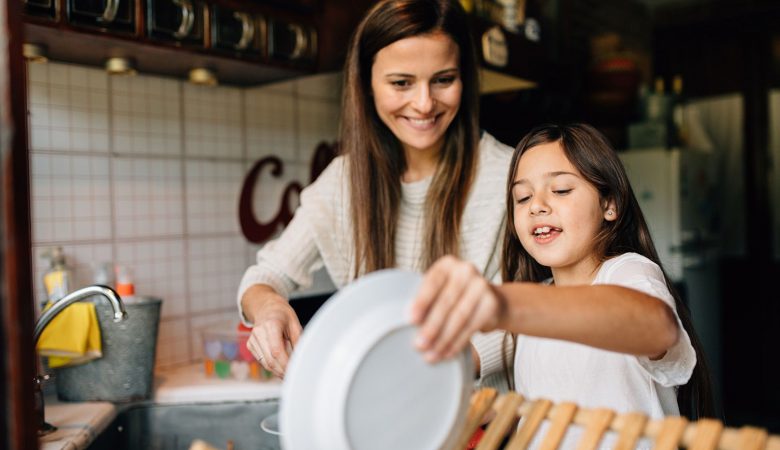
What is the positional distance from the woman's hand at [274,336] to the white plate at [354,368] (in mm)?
416

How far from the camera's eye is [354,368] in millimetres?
489

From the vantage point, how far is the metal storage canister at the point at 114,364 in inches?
52.9

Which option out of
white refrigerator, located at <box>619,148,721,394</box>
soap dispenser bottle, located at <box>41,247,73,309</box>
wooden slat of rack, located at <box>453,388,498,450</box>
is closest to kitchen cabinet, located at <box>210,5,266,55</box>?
soap dispenser bottle, located at <box>41,247,73,309</box>

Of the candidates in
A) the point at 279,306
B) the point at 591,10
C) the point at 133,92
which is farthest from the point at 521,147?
the point at 591,10

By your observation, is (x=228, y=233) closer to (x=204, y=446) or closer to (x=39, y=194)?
(x=39, y=194)

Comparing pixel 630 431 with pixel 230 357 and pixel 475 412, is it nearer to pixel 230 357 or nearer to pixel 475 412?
pixel 475 412

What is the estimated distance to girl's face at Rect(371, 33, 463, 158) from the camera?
1186mm

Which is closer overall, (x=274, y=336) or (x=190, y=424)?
(x=274, y=336)

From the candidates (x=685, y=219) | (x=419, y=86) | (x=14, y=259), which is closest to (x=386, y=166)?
(x=419, y=86)

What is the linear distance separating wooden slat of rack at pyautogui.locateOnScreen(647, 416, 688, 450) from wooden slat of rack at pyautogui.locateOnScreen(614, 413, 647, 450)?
0.02 metres

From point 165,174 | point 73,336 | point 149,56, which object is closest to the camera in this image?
point 73,336

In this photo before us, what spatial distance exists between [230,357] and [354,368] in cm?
115

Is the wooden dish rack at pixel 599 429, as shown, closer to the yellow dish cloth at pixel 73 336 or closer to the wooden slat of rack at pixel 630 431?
the wooden slat of rack at pixel 630 431

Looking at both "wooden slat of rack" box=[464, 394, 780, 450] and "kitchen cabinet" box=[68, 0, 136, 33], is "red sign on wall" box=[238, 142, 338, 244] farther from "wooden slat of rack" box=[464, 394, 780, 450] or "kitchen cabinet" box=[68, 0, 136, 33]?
"wooden slat of rack" box=[464, 394, 780, 450]
